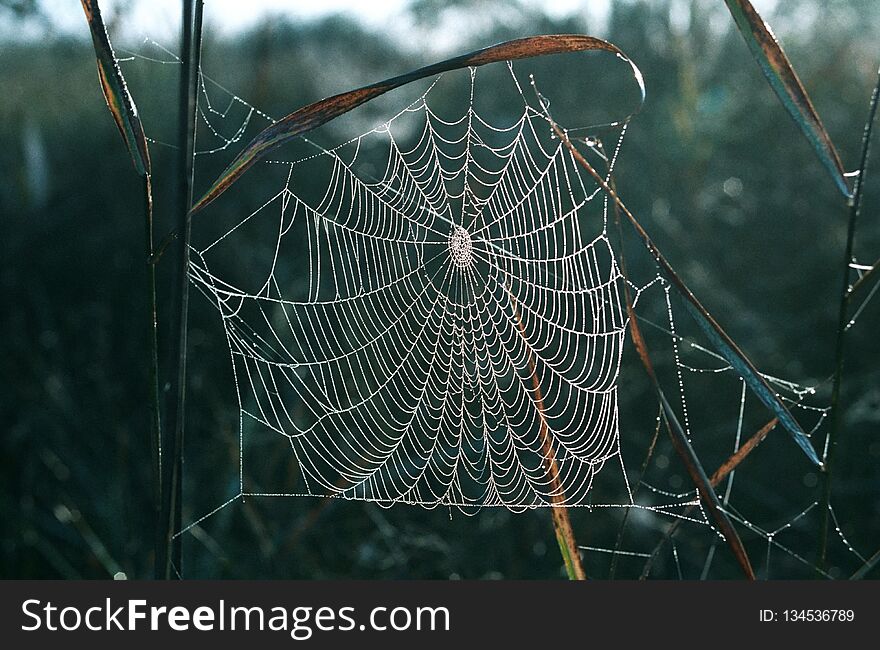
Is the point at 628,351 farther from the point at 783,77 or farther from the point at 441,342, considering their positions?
the point at 783,77

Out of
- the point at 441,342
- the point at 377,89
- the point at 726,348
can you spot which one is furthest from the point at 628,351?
the point at 377,89

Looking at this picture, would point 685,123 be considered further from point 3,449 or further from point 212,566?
point 3,449

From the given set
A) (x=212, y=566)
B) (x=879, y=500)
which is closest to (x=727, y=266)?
(x=879, y=500)

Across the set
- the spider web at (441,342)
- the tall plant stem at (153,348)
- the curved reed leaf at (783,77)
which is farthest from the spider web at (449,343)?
the curved reed leaf at (783,77)

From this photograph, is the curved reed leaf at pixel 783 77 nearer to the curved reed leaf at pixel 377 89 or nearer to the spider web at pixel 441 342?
the curved reed leaf at pixel 377 89

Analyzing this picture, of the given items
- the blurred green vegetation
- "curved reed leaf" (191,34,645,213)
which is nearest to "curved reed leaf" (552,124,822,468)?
"curved reed leaf" (191,34,645,213)

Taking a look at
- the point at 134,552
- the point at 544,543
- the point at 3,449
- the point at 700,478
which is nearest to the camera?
the point at 700,478
